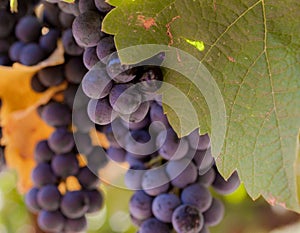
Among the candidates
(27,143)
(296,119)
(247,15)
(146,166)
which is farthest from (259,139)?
(27,143)

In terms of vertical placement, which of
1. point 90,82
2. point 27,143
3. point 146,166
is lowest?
point 27,143

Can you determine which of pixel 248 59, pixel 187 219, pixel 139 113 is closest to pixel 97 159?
pixel 187 219

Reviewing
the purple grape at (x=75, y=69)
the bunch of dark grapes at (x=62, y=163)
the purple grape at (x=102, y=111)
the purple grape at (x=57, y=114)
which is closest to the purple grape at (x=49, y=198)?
the bunch of dark grapes at (x=62, y=163)

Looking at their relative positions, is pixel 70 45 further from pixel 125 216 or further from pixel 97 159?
pixel 125 216

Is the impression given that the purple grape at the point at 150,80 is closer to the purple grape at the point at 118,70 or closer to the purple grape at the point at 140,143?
the purple grape at the point at 118,70

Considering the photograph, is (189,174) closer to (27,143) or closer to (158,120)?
(158,120)

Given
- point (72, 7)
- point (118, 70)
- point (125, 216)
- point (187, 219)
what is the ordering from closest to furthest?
point (118, 70) < point (72, 7) < point (187, 219) < point (125, 216)
